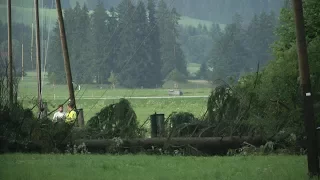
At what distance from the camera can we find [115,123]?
3048 centimetres

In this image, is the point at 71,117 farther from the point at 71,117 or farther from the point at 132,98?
the point at 132,98

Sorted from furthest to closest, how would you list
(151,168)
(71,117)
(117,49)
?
(117,49) < (71,117) < (151,168)

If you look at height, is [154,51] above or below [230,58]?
above

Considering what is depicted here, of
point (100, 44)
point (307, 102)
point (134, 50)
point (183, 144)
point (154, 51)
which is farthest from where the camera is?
point (154, 51)

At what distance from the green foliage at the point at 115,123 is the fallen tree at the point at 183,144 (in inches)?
34.9

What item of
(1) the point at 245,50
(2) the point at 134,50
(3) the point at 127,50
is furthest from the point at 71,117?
(1) the point at 245,50

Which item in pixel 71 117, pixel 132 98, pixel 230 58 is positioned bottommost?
pixel 132 98

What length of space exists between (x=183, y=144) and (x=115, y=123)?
3530 mm

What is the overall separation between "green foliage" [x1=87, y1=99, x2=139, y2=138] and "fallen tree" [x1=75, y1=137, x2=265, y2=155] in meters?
0.89

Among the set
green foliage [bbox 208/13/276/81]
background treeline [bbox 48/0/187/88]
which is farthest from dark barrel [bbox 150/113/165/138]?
green foliage [bbox 208/13/276/81]

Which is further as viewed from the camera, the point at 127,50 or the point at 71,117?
the point at 127,50

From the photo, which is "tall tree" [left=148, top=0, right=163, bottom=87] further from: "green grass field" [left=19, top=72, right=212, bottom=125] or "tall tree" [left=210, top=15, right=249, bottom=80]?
"tall tree" [left=210, top=15, right=249, bottom=80]

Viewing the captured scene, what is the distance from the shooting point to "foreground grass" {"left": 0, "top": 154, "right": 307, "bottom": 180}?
63.9ft

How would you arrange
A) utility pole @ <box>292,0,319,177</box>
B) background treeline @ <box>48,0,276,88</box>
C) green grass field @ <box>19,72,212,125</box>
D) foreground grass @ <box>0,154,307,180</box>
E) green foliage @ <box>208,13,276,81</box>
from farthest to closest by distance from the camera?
green foliage @ <box>208,13,276,81</box> < background treeline @ <box>48,0,276,88</box> < green grass field @ <box>19,72,212,125</box> < foreground grass @ <box>0,154,307,180</box> < utility pole @ <box>292,0,319,177</box>
